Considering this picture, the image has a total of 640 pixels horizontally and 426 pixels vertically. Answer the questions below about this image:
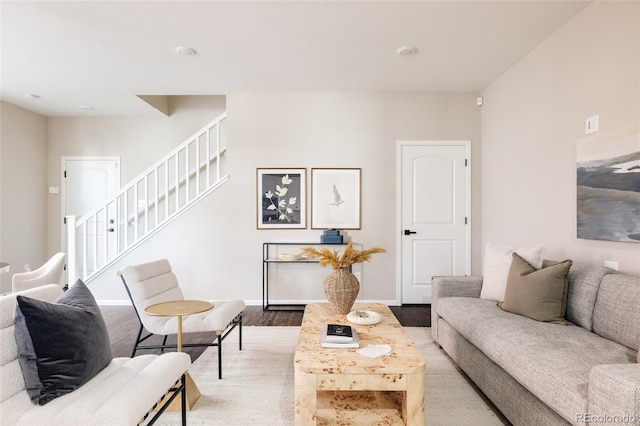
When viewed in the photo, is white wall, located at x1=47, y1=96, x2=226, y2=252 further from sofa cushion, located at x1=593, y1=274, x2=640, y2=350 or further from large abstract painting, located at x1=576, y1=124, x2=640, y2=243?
sofa cushion, located at x1=593, y1=274, x2=640, y2=350

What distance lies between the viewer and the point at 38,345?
A: 1.31 metres

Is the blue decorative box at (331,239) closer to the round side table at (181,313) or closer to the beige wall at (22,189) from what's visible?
the round side table at (181,313)

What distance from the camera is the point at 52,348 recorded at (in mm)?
1338

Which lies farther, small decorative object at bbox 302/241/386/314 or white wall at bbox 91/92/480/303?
white wall at bbox 91/92/480/303

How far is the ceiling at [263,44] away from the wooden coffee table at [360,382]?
2396 mm

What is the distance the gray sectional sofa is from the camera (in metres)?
1.22

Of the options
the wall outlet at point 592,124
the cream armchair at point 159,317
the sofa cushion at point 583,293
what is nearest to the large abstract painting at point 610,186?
the wall outlet at point 592,124

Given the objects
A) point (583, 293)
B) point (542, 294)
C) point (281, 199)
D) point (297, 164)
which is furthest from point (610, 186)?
point (281, 199)

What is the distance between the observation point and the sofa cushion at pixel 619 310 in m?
1.75

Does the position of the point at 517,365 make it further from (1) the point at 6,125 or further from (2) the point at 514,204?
(1) the point at 6,125

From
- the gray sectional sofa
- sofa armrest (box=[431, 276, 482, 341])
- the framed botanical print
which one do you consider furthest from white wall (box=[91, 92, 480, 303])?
the gray sectional sofa

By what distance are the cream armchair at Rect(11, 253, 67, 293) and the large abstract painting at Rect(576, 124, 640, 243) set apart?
4.59 metres

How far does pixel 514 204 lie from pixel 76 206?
6451mm

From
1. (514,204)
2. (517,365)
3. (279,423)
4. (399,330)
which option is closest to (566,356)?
(517,365)
